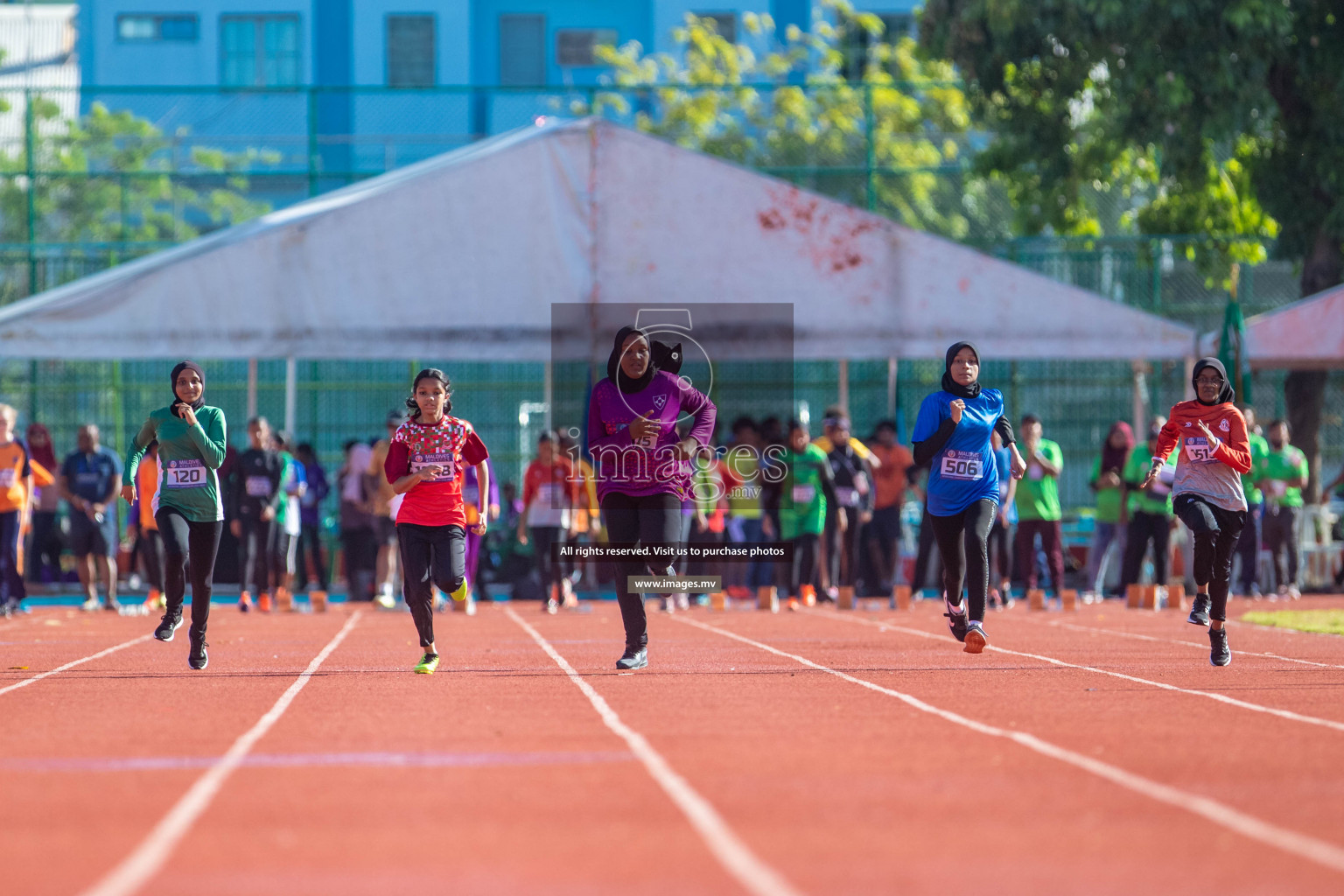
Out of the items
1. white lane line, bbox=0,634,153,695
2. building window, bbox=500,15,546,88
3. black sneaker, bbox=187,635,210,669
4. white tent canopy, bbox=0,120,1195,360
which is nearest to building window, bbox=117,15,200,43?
building window, bbox=500,15,546,88

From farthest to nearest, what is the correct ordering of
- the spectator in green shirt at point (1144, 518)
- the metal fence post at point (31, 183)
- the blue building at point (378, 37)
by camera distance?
the blue building at point (378, 37) < the metal fence post at point (31, 183) < the spectator in green shirt at point (1144, 518)

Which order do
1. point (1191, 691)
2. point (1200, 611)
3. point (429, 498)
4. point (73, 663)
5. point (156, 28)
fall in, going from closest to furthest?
point (1191, 691)
point (429, 498)
point (1200, 611)
point (73, 663)
point (156, 28)

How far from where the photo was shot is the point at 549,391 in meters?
24.2

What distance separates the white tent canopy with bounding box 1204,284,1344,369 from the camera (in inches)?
848

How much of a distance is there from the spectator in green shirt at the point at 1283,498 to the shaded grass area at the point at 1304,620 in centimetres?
303

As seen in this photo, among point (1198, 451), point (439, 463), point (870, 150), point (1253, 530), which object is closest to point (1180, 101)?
point (870, 150)

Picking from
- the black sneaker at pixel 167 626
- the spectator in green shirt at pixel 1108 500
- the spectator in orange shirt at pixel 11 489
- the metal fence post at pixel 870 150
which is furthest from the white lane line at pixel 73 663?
the metal fence post at pixel 870 150

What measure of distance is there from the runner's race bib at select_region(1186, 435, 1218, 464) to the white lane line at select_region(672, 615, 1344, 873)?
329cm

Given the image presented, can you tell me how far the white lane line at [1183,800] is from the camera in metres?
5.84

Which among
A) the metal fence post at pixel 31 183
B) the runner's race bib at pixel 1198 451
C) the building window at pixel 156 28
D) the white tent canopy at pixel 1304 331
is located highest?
the building window at pixel 156 28

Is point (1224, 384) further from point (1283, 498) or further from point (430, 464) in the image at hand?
point (1283, 498)

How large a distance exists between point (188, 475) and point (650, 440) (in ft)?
9.64

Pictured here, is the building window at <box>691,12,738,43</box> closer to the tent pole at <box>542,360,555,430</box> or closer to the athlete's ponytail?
the tent pole at <box>542,360,555,430</box>

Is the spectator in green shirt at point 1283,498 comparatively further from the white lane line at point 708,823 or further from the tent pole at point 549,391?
the white lane line at point 708,823
